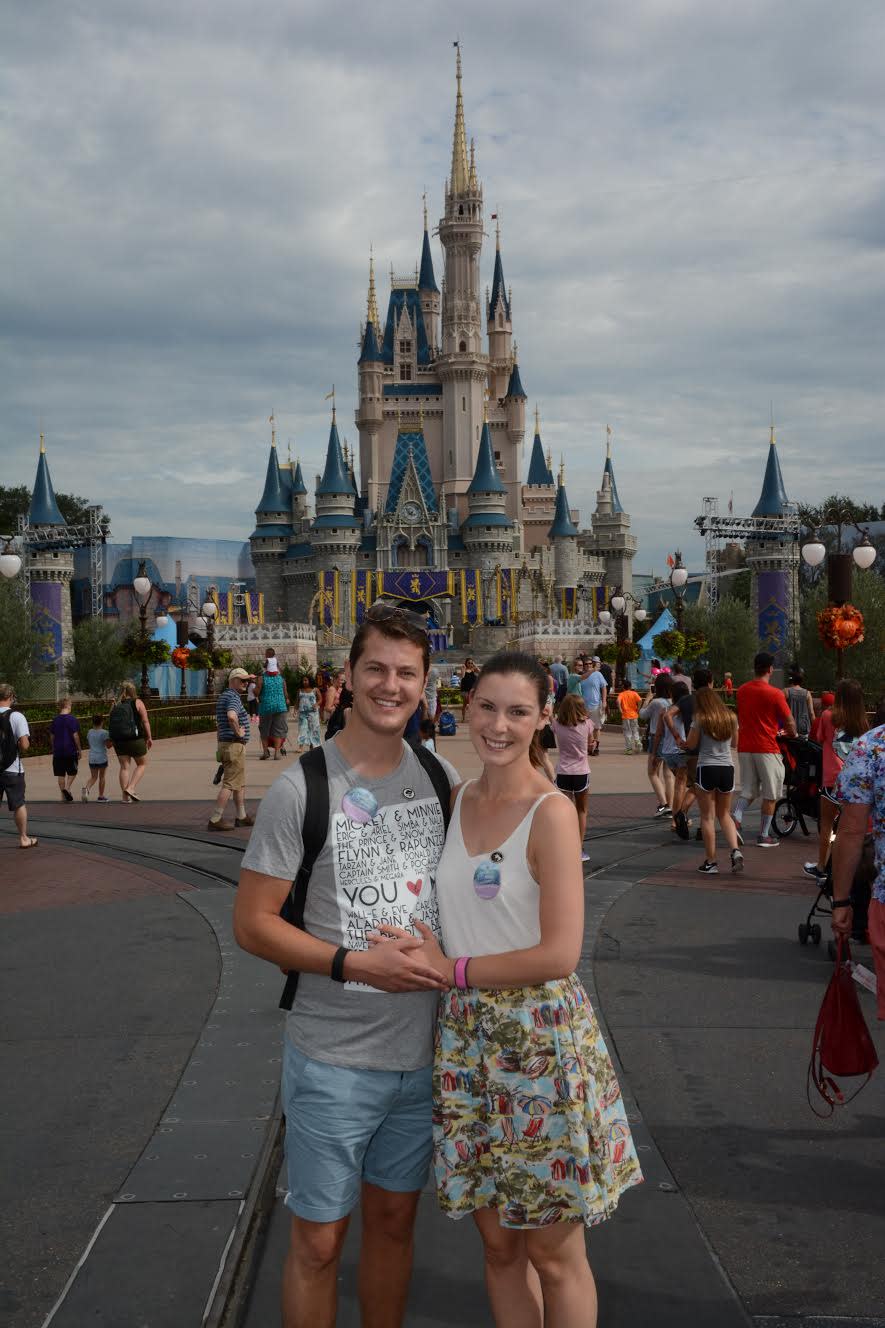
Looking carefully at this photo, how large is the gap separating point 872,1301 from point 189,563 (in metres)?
77.8

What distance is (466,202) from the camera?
81.4 m

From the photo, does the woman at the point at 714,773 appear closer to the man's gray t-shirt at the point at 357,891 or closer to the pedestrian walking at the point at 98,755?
the man's gray t-shirt at the point at 357,891

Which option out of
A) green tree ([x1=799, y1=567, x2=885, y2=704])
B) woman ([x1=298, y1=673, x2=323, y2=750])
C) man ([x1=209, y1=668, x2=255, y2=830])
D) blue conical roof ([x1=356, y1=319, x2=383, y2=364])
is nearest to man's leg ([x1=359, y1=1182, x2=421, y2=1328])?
man ([x1=209, y1=668, x2=255, y2=830])

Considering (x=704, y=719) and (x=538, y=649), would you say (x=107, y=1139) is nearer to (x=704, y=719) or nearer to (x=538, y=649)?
(x=704, y=719)

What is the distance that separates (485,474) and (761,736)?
217ft

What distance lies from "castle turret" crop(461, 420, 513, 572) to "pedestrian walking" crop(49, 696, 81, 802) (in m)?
60.5

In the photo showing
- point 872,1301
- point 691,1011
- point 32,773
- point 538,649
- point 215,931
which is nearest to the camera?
point 872,1301

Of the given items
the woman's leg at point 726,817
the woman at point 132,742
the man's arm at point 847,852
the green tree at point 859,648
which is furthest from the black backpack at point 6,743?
the green tree at point 859,648

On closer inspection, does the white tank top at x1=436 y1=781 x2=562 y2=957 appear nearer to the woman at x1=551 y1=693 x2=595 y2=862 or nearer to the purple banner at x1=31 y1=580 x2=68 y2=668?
the woman at x1=551 y1=693 x2=595 y2=862

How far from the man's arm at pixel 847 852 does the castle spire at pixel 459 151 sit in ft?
275

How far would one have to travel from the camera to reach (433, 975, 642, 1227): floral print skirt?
244 centimetres

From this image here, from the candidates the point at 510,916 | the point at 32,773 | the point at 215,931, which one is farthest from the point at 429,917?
the point at 32,773

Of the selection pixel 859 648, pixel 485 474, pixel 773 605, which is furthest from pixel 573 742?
pixel 485 474

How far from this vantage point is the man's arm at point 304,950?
8.07 feet
